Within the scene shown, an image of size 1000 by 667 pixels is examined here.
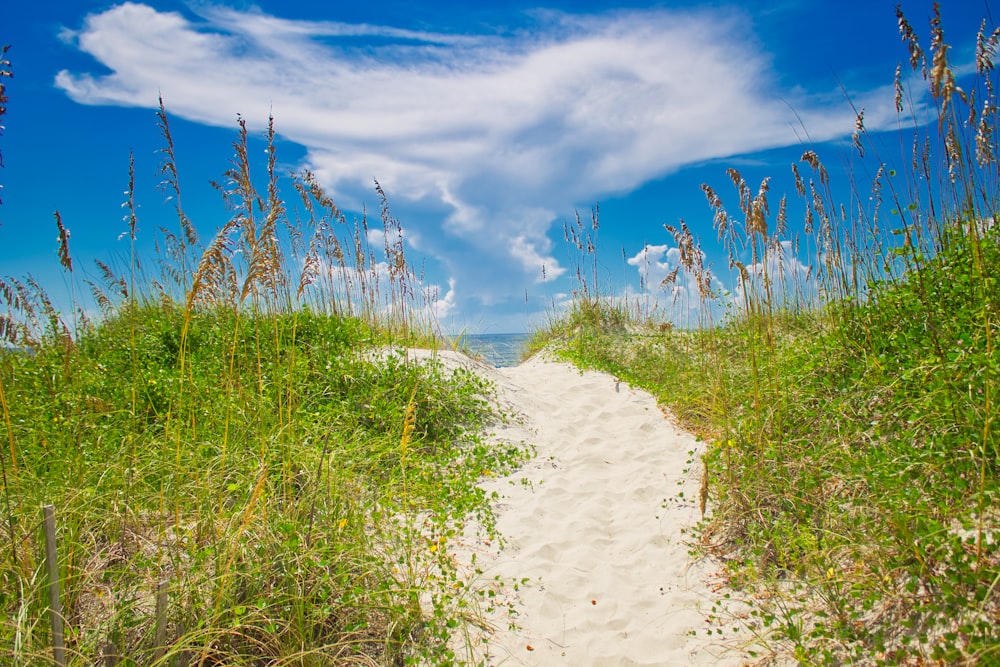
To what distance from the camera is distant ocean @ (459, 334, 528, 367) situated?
1062cm

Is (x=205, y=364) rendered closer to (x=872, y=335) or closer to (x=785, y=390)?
(x=785, y=390)

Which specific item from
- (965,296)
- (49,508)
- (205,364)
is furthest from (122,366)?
(965,296)

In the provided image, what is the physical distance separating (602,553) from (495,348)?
886 centimetres

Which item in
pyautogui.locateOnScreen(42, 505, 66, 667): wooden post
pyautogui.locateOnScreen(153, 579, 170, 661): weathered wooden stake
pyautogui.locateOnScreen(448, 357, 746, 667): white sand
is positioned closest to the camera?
pyautogui.locateOnScreen(42, 505, 66, 667): wooden post

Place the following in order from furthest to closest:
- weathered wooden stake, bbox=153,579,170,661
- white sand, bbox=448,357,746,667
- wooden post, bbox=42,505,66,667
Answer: white sand, bbox=448,357,746,667 → weathered wooden stake, bbox=153,579,170,661 → wooden post, bbox=42,505,66,667

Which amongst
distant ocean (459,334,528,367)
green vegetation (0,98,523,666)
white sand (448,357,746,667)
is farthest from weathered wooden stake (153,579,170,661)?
distant ocean (459,334,528,367)

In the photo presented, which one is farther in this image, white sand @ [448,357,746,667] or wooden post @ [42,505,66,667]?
white sand @ [448,357,746,667]

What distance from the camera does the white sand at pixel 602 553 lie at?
3227 millimetres

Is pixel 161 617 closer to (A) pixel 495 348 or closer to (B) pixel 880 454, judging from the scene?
(B) pixel 880 454

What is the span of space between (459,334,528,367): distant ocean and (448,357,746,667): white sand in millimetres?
3443

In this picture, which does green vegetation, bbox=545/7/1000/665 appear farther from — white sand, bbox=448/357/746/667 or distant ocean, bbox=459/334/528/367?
distant ocean, bbox=459/334/528/367

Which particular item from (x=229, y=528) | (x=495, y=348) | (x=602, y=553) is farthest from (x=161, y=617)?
(x=495, y=348)

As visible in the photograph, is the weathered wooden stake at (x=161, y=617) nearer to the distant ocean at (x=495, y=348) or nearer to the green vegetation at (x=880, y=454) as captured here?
the green vegetation at (x=880, y=454)

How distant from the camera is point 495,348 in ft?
42.5
